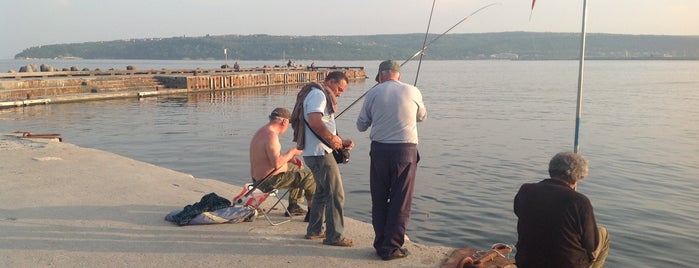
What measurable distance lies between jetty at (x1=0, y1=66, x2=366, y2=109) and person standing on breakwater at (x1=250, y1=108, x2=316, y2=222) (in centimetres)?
2549

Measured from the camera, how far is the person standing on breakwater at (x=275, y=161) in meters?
6.32

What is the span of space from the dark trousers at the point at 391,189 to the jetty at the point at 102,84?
87.9ft

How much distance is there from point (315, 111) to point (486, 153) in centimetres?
1241

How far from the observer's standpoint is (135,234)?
19.7ft

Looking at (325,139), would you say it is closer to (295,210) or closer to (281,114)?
(281,114)

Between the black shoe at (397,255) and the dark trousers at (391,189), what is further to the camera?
the black shoe at (397,255)

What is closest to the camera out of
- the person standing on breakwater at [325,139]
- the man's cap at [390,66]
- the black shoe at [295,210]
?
the man's cap at [390,66]

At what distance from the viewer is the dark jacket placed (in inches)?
156

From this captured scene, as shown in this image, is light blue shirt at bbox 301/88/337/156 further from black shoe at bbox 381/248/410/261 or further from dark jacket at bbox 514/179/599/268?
dark jacket at bbox 514/179/599/268

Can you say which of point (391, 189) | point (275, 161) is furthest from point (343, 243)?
point (275, 161)

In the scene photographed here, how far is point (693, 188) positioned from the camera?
12500 mm

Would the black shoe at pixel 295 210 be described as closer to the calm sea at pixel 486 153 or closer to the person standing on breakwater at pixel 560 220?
the calm sea at pixel 486 153

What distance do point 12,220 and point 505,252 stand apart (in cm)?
507

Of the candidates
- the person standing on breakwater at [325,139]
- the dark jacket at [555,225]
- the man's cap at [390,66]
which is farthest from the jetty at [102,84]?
the dark jacket at [555,225]
